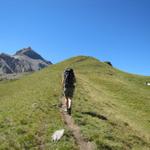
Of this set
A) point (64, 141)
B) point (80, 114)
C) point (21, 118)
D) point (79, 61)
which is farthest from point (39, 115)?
point (79, 61)

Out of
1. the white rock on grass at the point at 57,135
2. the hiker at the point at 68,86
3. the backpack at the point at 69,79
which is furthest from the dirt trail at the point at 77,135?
the backpack at the point at 69,79

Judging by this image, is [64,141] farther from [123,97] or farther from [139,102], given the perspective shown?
[123,97]

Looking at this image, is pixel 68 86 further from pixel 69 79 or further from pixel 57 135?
pixel 57 135

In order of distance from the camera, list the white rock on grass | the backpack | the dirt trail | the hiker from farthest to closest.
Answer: the backpack < the hiker < the white rock on grass < the dirt trail

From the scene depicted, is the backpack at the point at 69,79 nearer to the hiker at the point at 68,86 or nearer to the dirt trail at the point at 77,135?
the hiker at the point at 68,86

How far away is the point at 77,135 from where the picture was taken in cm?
2009

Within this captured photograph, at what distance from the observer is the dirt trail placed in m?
18.5

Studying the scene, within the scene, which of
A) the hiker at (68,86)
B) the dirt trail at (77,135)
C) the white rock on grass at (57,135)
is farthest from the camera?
the hiker at (68,86)

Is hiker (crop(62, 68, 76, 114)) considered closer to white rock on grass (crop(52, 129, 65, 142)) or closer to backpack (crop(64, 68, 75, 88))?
backpack (crop(64, 68, 75, 88))

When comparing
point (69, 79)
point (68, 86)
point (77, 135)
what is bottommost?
point (77, 135)

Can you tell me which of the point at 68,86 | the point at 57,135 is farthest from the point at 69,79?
the point at 57,135

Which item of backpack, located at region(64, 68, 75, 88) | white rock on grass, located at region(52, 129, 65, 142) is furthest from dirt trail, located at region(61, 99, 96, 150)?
backpack, located at region(64, 68, 75, 88)

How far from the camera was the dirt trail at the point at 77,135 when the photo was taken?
1845 cm

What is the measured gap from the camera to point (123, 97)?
→ 52.5 metres
